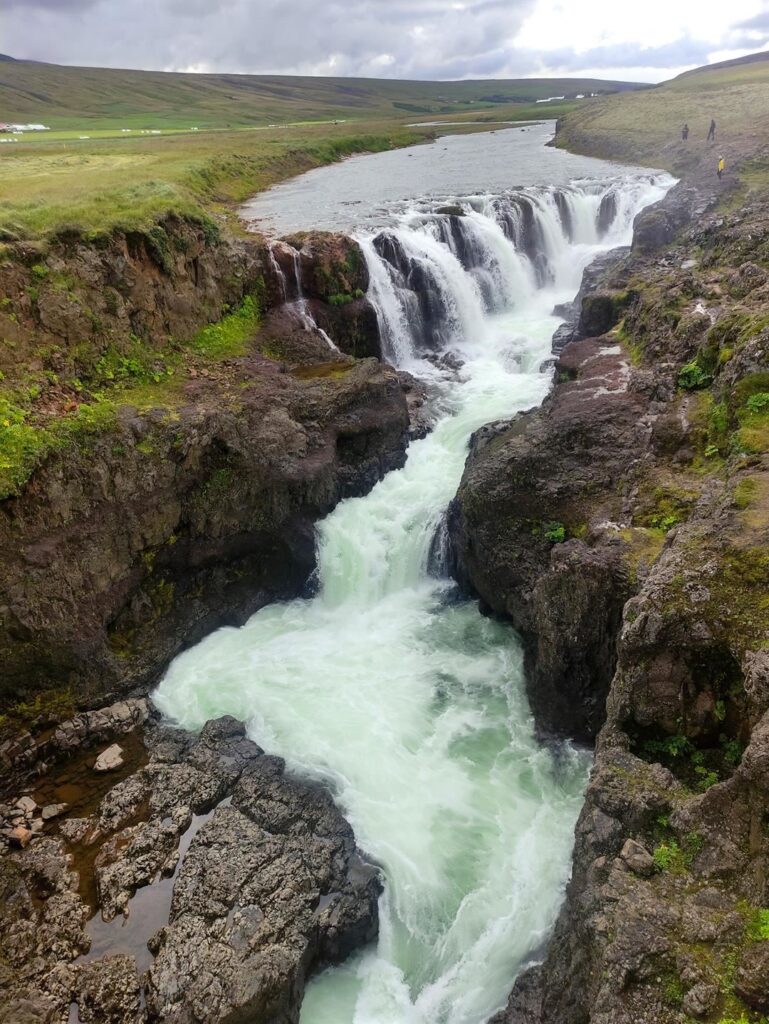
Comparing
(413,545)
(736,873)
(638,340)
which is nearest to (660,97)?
(638,340)

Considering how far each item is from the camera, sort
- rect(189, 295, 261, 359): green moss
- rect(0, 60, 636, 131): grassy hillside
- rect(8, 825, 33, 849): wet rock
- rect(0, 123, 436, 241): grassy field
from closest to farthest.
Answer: rect(8, 825, 33, 849): wet rock, rect(0, 123, 436, 241): grassy field, rect(189, 295, 261, 359): green moss, rect(0, 60, 636, 131): grassy hillside

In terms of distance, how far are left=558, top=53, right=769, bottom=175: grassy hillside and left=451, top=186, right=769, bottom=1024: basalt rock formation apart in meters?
31.1

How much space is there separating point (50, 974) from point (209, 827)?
3.38 meters

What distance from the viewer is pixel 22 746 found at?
15.2 metres

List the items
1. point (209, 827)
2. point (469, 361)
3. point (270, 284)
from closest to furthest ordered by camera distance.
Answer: point (209, 827)
point (270, 284)
point (469, 361)

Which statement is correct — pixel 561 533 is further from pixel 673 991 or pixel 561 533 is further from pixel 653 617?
pixel 673 991

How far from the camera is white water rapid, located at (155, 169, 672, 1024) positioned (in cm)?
1160

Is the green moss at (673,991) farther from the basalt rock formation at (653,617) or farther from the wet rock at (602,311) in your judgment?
the wet rock at (602,311)

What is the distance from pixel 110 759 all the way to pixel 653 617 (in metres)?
12.6

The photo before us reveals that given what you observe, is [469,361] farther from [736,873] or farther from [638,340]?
[736,873]

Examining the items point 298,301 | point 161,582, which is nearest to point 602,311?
point 298,301

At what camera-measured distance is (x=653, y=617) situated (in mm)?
10336

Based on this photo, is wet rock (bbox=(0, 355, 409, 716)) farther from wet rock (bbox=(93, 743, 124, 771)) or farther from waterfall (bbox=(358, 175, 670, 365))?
waterfall (bbox=(358, 175, 670, 365))

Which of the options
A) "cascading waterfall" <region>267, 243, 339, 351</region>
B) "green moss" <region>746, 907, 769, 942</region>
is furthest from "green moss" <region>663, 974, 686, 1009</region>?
"cascading waterfall" <region>267, 243, 339, 351</region>
